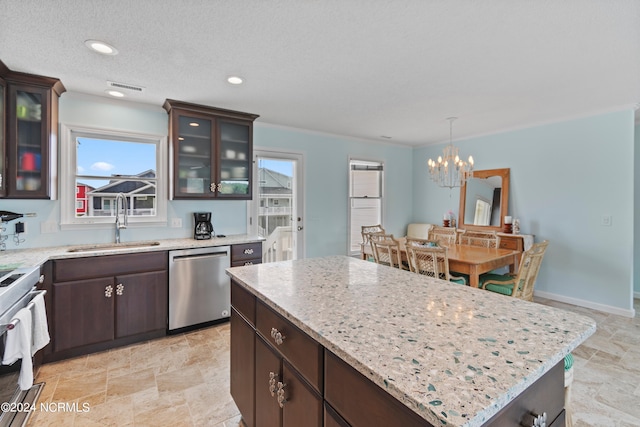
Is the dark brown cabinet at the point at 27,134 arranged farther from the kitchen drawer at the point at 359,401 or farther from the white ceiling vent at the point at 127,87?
the kitchen drawer at the point at 359,401

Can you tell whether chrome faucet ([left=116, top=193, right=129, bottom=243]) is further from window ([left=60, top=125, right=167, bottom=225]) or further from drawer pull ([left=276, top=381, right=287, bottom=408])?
drawer pull ([left=276, top=381, right=287, bottom=408])

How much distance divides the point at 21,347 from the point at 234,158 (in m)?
2.52

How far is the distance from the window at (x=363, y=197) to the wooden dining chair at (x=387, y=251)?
1.47 metres

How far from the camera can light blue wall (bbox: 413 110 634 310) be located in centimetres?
354

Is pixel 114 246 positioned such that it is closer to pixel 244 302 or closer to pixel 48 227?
pixel 48 227

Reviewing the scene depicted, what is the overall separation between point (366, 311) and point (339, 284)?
1.30 feet

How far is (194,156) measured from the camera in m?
3.44

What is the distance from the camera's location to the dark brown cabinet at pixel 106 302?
257 cm

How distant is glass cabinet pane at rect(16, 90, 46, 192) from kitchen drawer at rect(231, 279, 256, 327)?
2258 millimetres

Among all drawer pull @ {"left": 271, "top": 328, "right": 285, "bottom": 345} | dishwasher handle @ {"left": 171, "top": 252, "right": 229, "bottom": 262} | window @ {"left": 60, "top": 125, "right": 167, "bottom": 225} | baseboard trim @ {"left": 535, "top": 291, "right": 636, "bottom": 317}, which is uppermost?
window @ {"left": 60, "top": 125, "right": 167, "bottom": 225}

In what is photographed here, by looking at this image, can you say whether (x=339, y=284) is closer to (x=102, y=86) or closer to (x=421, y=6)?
(x=421, y=6)

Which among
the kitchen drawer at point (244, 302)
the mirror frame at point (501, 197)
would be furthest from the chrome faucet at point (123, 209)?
the mirror frame at point (501, 197)

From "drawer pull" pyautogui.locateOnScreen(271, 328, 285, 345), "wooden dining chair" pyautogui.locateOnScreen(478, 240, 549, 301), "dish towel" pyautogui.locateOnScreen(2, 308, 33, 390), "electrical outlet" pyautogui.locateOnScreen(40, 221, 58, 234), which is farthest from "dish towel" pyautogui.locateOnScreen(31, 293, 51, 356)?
"wooden dining chair" pyautogui.locateOnScreen(478, 240, 549, 301)

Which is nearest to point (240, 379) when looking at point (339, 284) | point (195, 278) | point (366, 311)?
point (339, 284)
